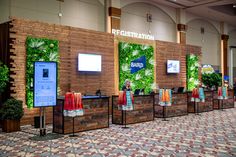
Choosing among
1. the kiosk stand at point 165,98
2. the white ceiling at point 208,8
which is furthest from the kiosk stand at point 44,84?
the white ceiling at point 208,8

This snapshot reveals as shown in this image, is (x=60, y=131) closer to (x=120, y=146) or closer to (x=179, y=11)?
(x=120, y=146)

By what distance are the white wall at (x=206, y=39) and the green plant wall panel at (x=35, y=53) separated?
10524 millimetres

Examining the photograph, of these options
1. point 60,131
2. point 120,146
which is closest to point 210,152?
point 120,146

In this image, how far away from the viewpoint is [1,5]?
9.42 meters

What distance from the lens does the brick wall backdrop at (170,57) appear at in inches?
494

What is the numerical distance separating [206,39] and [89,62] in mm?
11626

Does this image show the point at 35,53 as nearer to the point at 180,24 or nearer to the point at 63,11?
the point at 63,11

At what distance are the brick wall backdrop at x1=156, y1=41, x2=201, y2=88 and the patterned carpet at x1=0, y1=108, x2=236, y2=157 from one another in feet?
16.1

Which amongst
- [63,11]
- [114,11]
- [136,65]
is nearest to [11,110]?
[63,11]

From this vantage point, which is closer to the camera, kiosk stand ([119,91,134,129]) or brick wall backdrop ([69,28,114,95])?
kiosk stand ([119,91,134,129])

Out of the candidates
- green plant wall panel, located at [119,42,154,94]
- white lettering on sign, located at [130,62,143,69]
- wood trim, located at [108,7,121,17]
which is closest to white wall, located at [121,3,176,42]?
wood trim, located at [108,7,121,17]

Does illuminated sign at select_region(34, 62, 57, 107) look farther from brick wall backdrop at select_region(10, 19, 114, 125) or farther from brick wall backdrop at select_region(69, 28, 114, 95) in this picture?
brick wall backdrop at select_region(69, 28, 114, 95)

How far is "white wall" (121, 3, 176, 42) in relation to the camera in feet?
43.4

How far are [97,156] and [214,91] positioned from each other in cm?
890
